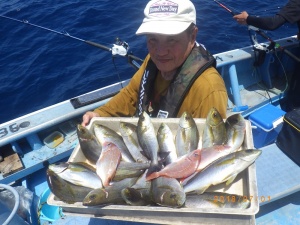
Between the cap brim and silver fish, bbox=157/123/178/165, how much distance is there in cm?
75

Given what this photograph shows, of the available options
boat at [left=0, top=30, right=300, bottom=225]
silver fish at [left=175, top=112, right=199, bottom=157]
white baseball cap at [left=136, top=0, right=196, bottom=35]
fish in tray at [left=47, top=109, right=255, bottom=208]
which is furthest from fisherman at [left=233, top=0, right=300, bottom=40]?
silver fish at [left=175, top=112, right=199, bottom=157]

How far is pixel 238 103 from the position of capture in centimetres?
480

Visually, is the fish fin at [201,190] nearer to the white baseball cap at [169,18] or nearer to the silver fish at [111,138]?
the silver fish at [111,138]

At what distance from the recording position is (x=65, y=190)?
1.78 metres

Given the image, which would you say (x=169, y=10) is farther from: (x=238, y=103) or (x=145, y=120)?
(x=238, y=103)

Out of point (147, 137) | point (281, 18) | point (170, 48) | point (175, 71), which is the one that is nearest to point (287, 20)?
point (281, 18)

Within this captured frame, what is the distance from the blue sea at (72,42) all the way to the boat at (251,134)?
2.16m

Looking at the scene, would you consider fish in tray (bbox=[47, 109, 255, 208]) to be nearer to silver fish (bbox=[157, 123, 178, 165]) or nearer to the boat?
silver fish (bbox=[157, 123, 178, 165])

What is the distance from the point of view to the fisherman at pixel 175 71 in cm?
234

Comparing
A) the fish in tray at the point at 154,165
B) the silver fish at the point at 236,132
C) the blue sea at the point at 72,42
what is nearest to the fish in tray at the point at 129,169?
the fish in tray at the point at 154,165

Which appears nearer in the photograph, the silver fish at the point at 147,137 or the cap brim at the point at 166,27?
the silver fish at the point at 147,137

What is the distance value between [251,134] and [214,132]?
257 millimetres

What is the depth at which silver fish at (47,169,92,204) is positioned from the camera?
1756 mm

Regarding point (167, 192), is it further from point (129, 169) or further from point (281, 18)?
point (281, 18)
